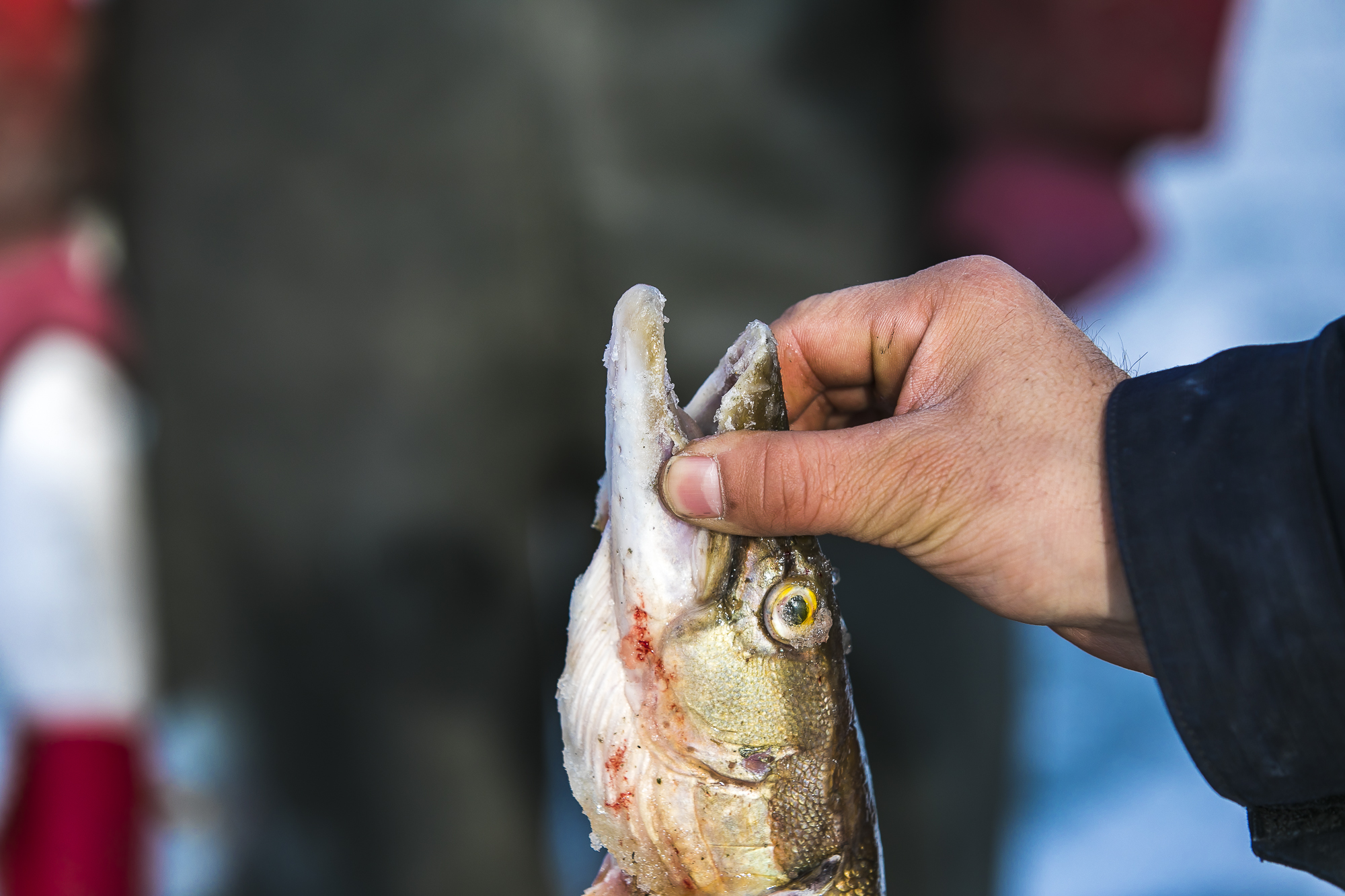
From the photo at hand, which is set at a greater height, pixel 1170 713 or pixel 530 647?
pixel 530 647

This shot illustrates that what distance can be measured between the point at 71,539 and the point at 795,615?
3.09 m

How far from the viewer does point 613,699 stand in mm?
932

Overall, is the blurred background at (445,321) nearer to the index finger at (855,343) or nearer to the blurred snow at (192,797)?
the blurred snow at (192,797)

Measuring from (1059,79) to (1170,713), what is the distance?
230 centimetres

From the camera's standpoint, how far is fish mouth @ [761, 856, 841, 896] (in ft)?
3.06

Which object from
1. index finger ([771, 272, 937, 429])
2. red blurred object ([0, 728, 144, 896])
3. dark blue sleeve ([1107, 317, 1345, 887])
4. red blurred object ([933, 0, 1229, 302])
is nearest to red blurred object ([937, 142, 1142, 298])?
red blurred object ([933, 0, 1229, 302])

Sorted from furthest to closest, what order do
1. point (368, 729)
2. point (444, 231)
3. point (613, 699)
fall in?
1. point (368, 729)
2. point (444, 231)
3. point (613, 699)

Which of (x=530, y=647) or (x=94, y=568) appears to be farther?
(x=94, y=568)

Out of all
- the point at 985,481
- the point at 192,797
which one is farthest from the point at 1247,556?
the point at 192,797

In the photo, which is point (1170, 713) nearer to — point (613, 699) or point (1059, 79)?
point (613, 699)

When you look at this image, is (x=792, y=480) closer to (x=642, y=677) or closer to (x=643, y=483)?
(x=643, y=483)

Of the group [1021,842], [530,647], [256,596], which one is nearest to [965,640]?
[1021,842]

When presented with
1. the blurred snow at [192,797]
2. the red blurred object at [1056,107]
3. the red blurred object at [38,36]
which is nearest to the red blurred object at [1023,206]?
the red blurred object at [1056,107]

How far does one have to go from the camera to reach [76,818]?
111 inches
